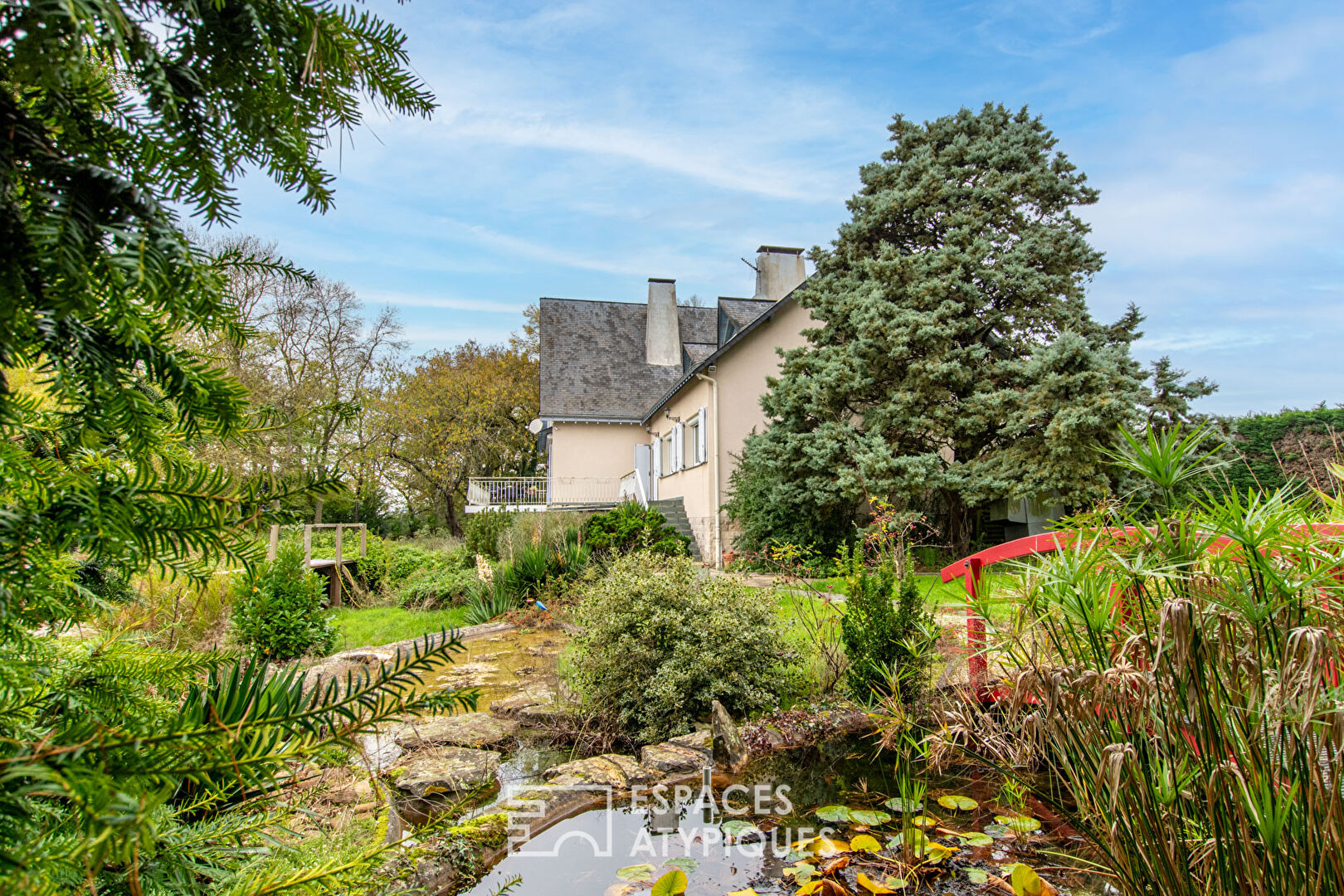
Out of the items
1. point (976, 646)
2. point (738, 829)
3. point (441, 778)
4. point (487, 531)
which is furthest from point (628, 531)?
point (738, 829)

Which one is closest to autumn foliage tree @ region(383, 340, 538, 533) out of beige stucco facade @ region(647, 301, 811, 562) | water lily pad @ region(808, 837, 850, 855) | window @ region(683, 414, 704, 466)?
window @ region(683, 414, 704, 466)

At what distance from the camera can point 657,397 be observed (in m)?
24.7

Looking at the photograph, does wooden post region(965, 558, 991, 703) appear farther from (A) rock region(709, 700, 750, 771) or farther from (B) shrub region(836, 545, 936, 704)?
(A) rock region(709, 700, 750, 771)

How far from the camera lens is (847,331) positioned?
45.7ft

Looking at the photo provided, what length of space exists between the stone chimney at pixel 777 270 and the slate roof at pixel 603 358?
96.7 inches

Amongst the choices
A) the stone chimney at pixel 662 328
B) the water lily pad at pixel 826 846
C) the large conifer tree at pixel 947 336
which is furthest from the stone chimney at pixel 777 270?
the water lily pad at pixel 826 846

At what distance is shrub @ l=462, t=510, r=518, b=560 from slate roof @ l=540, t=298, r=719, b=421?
9.85 meters

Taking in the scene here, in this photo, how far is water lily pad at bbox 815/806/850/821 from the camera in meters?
3.63

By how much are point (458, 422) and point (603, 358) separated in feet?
23.9

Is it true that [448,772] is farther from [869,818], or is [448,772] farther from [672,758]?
[869,818]

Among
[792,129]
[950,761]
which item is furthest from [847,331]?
[950,761]

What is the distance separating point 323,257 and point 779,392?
13080 mm

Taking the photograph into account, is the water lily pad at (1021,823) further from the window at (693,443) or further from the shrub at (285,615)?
the window at (693,443)

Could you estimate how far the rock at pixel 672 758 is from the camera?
4379 millimetres
